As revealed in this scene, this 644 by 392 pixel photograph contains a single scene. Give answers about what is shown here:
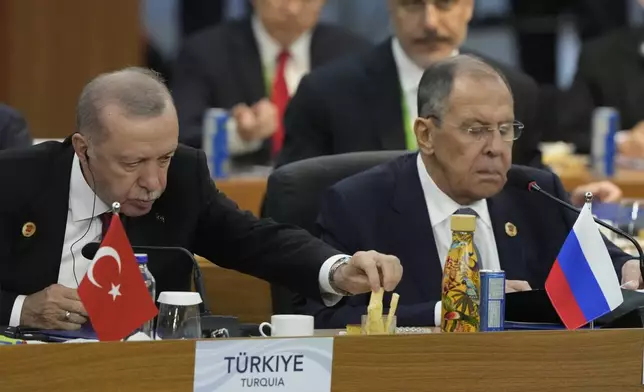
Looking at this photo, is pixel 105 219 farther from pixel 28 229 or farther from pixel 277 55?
pixel 277 55

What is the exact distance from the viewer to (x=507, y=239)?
363 cm

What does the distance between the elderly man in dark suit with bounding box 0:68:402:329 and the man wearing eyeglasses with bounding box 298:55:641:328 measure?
235 mm

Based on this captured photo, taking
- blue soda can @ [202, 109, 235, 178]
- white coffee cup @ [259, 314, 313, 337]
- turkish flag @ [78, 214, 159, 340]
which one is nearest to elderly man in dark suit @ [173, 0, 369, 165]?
blue soda can @ [202, 109, 235, 178]

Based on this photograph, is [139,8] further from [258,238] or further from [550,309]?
[550,309]

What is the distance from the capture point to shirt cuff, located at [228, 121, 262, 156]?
19.7ft

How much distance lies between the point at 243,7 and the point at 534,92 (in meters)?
3.29

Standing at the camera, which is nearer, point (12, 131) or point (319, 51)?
point (12, 131)

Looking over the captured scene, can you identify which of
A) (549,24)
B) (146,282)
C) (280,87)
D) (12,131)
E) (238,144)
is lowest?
(146,282)

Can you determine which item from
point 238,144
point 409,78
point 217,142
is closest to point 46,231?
point 409,78

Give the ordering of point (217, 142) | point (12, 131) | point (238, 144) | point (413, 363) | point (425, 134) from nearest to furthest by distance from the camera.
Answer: point (413, 363)
point (425, 134)
point (12, 131)
point (217, 142)
point (238, 144)

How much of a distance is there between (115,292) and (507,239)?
1372mm

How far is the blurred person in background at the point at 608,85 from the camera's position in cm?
674

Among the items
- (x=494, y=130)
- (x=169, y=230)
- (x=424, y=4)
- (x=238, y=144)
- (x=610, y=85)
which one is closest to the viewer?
(x=169, y=230)

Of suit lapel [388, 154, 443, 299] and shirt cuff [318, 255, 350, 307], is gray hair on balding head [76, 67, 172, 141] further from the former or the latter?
suit lapel [388, 154, 443, 299]
